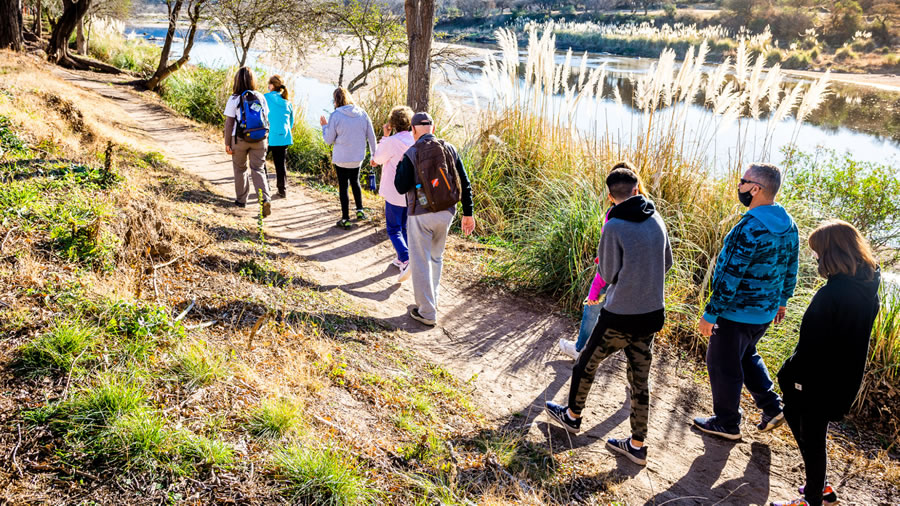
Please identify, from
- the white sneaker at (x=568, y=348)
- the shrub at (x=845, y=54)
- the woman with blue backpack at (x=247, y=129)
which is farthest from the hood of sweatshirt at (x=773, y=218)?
the shrub at (x=845, y=54)

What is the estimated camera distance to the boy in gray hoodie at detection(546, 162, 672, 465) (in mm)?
3467

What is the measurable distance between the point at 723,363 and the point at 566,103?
4809mm

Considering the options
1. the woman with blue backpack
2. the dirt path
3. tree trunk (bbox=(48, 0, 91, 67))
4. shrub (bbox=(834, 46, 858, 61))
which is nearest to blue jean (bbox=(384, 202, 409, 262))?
the dirt path

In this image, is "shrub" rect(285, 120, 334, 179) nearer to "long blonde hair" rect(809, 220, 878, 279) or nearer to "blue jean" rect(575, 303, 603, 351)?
"blue jean" rect(575, 303, 603, 351)

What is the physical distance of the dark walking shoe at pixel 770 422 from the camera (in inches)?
164

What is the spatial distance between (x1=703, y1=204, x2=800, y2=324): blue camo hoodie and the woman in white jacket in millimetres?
2985

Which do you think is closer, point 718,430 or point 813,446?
point 813,446

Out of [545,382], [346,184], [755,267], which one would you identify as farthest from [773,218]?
[346,184]

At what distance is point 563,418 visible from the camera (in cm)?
405

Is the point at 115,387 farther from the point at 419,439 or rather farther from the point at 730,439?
the point at 730,439

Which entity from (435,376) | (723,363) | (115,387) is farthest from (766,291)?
(115,387)

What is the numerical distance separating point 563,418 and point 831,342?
1.68 meters

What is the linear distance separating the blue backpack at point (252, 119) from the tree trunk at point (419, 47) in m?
2.48

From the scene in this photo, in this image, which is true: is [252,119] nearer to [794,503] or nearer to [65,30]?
[794,503]
